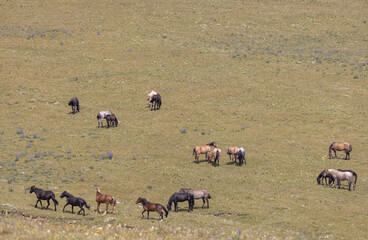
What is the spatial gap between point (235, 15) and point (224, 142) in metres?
55.8

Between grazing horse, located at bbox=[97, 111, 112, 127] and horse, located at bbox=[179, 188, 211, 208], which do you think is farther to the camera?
grazing horse, located at bbox=[97, 111, 112, 127]

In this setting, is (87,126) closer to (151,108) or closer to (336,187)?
(151,108)

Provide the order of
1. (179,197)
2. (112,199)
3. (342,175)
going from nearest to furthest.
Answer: (112,199)
(179,197)
(342,175)

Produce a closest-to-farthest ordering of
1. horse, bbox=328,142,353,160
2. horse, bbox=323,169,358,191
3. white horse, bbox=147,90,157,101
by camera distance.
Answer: horse, bbox=323,169,358,191 → horse, bbox=328,142,353,160 → white horse, bbox=147,90,157,101

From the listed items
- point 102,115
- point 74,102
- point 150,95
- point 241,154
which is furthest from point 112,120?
point 241,154

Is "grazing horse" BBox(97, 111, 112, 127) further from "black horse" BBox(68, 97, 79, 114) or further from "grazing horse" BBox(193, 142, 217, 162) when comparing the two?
"grazing horse" BBox(193, 142, 217, 162)

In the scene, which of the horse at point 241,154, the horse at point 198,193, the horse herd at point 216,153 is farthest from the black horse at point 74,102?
the horse at point 198,193

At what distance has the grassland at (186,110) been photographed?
3039cm

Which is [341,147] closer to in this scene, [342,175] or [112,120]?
[342,175]

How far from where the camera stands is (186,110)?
55.8 meters

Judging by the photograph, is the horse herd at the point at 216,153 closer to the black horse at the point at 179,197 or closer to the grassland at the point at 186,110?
the grassland at the point at 186,110

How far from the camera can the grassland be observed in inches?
1196

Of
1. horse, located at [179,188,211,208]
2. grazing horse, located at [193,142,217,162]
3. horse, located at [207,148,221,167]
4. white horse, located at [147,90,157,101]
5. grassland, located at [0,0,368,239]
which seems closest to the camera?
grassland, located at [0,0,368,239]

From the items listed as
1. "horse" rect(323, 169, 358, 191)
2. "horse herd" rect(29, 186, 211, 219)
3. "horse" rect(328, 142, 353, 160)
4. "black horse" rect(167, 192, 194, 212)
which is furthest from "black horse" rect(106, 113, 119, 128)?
"horse" rect(323, 169, 358, 191)
